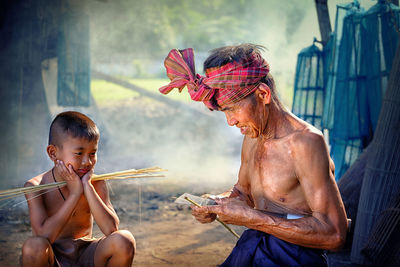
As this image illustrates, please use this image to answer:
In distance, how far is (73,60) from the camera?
850 centimetres

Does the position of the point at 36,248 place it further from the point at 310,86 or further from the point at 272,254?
the point at 310,86

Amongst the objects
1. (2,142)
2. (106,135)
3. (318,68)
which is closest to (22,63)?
(2,142)

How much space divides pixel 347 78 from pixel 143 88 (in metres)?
8.77

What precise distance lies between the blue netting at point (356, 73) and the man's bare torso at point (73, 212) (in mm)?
3425

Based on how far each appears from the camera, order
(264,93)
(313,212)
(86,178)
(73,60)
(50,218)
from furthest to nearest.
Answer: (73,60) → (86,178) → (50,218) → (264,93) → (313,212)

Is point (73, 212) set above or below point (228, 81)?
below

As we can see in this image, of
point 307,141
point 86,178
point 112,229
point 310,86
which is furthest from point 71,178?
A: point 310,86

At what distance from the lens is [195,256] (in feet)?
13.6

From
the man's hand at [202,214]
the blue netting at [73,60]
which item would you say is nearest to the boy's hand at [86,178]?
the man's hand at [202,214]

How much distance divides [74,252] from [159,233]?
88.6 inches

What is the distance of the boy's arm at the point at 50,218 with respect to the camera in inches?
96.7

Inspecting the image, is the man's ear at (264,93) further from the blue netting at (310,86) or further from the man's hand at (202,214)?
the blue netting at (310,86)

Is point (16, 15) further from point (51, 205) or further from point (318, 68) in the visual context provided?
point (51, 205)

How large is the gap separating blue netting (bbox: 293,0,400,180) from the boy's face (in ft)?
11.3
